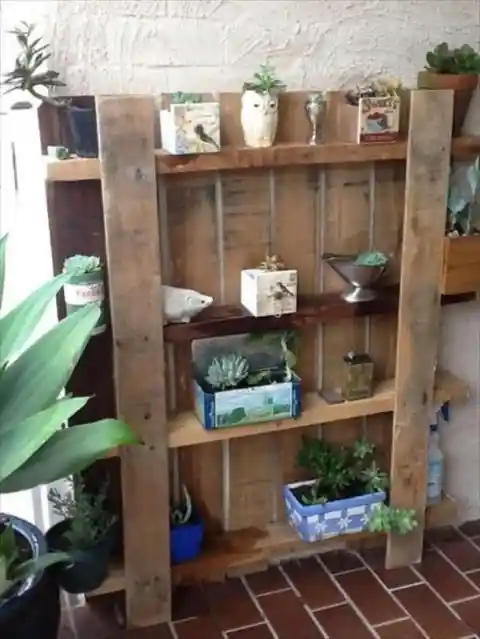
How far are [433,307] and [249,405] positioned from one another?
0.52 meters

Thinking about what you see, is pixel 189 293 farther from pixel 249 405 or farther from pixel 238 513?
pixel 238 513

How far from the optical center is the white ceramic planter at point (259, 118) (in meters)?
1.89

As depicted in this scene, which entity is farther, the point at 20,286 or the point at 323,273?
the point at 323,273

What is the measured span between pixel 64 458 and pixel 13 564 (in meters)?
0.29

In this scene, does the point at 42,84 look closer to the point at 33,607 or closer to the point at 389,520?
the point at 33,607

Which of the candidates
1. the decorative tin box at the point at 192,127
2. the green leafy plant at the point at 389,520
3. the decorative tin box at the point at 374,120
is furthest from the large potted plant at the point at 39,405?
the green leafy plant at the point at 389,520

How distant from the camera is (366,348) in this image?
2.31 meters

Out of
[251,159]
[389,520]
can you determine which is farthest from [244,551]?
[251,159]

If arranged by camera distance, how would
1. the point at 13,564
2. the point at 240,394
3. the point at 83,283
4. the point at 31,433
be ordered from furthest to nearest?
the point at 240,394 < the point at 83,283 < the point at 13,564 < the point at 31,433

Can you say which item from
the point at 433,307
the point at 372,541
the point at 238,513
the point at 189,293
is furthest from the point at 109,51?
the point at 372,541

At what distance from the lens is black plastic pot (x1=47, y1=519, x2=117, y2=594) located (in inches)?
77.7

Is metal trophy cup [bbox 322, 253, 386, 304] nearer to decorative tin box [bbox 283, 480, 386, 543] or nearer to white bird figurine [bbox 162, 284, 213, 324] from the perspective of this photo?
white bird figurine [bbox 162, 284, 213, 324]

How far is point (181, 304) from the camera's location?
78.3 inches

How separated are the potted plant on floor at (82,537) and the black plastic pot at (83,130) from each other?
759mm
